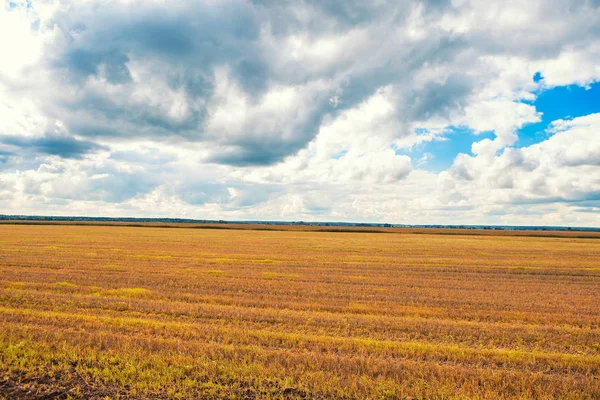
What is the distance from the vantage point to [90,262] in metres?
27.9

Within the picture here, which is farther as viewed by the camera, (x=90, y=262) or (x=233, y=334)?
(x=90, y=262)

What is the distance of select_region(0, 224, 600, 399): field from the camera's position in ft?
25.2

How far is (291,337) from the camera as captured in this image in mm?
10688

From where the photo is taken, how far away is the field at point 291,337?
767 cm

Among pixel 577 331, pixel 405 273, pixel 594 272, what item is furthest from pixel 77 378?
pixel 594 272

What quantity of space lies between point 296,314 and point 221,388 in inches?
250

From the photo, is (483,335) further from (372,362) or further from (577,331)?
(372,362)

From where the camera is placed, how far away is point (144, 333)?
10859 mm

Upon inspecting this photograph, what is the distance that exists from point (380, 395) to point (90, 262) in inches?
1048

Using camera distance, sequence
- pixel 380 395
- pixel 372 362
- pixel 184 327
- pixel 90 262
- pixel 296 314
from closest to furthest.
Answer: pixel 380 395
pixel 372 362
pixel 184 327
pixel 296 314
pixel 90 262

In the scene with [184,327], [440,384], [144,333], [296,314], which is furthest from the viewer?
[296,314]

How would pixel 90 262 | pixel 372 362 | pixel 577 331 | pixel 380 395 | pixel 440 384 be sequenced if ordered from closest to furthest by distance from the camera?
pixel 380 395 → pixel 440 384 → pixel 372 362 → pixel 577 331 → pixel 90 262

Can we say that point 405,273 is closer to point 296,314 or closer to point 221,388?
point 296,314

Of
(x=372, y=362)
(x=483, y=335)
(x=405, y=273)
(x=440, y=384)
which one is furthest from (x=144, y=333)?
(x=405, y=273)
